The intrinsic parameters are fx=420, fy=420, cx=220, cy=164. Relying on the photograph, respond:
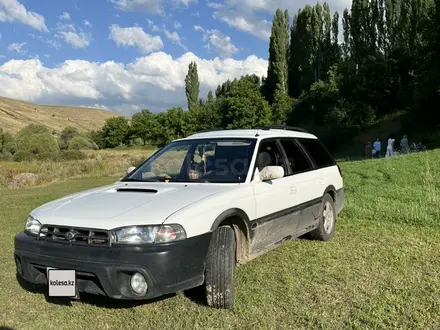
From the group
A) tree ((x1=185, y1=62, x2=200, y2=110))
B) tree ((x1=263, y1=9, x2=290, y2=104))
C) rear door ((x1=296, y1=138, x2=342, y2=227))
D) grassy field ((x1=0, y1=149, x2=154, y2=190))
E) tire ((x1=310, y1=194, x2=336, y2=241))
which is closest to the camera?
rear door ((x1=296, y1=138, x2=342, y2=227))

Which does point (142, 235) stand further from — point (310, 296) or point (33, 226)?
point (310, 296)

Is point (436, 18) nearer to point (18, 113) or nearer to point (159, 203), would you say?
point (159, 203)

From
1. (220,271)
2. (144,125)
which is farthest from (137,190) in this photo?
(144,125)

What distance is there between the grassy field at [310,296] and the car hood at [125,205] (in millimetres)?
948

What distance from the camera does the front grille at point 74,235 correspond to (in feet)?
11.1

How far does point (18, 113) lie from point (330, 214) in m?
103

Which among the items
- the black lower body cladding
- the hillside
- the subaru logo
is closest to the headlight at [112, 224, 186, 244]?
the subaru logo

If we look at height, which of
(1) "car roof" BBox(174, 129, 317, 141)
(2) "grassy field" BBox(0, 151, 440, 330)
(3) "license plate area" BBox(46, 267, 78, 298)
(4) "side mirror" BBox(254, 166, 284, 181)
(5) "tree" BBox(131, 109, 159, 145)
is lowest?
(2) "grassy field" BBox(0, 151, 440, 330)

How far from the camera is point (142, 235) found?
11.1 ft

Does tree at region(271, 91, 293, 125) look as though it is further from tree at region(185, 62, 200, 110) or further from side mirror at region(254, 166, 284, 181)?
side mirror at region(254, 166, 284, 181)

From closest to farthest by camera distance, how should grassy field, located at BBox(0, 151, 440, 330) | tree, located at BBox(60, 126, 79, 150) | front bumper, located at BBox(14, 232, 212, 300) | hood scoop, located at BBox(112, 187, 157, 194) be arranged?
front bumper, located at BBox(14, 232, 212, 300) < grassy field, located at BBox(0, 151, 440, 330) < hood scoop, located at BBox(112, 187, 157, 194) < tree, located at BBox(60, 126, 79, 150)

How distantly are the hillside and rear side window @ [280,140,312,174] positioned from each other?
268 feet

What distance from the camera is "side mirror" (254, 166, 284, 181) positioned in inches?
176

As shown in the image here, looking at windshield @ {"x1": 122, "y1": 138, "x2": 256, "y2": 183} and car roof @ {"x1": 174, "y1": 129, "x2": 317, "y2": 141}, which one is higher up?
car roof @ {"x1": 174, "y1": 129, "x2": 317, "y2": 141}
